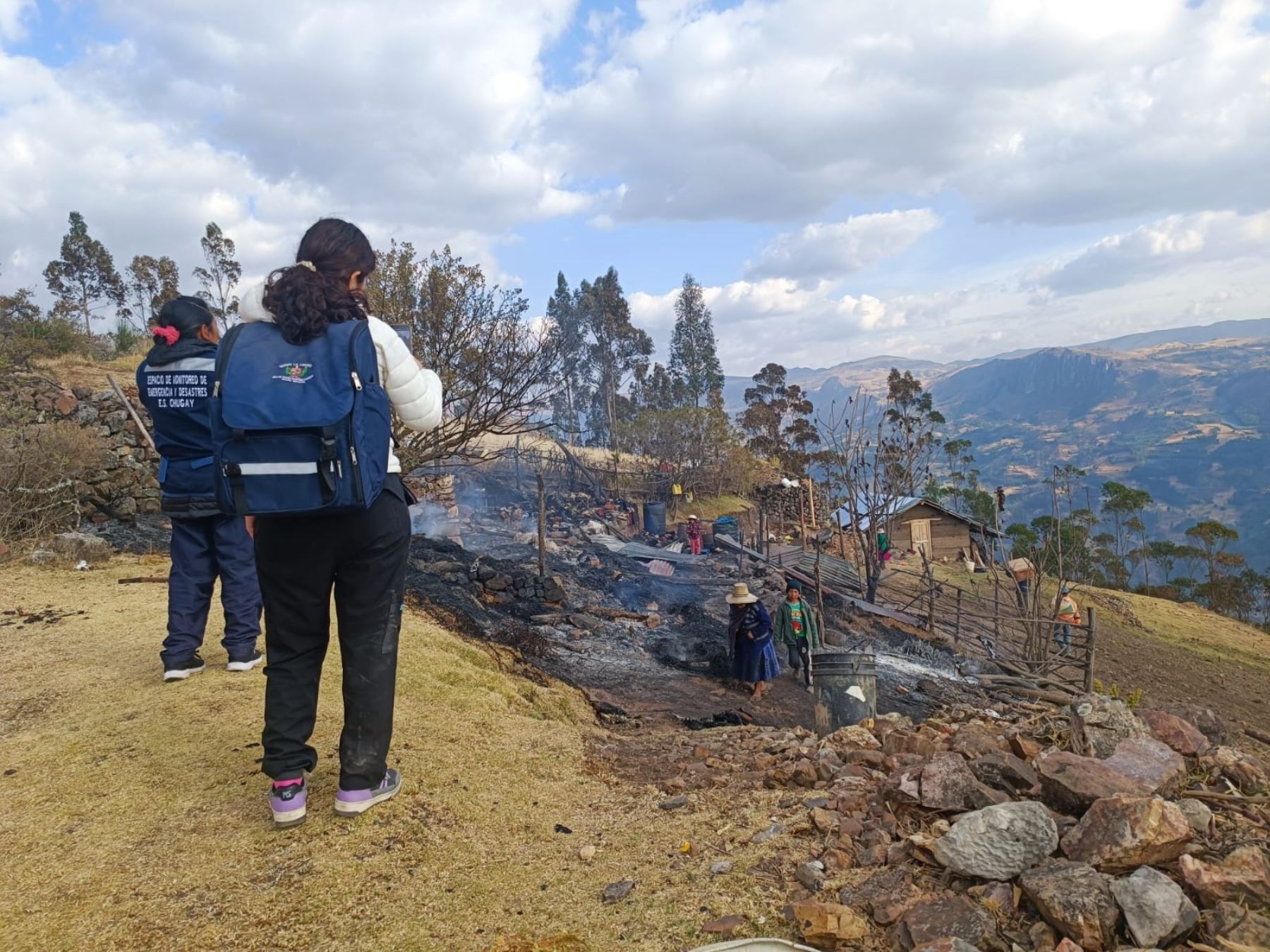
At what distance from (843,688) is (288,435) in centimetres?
394

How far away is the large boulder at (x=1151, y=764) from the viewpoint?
2.16 meters

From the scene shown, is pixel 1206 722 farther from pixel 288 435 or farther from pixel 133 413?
pixel 133 413

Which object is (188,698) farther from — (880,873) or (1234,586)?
(1234,586)

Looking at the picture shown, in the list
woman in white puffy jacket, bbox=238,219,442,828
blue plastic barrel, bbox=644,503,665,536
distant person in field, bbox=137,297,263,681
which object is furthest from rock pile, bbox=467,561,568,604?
blue plastic barrel, bbox=644,503,665,536

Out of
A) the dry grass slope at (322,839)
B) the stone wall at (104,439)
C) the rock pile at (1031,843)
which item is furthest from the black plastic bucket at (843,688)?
the stone wall at (104,439)

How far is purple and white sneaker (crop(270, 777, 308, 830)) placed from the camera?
7.44ft

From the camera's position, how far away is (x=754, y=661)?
8.98 m

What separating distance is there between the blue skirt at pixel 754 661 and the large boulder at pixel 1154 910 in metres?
7.48

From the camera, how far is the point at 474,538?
17172 millimetres

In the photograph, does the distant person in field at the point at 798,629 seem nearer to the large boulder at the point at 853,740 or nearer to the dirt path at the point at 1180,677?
the large boulder at the point at 853,740

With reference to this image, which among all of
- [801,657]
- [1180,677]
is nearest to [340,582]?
[801,657]

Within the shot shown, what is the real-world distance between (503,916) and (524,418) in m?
6.53

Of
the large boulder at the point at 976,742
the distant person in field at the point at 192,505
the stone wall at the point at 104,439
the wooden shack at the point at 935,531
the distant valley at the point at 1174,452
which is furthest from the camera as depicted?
the distant valley at the point at 1174,452

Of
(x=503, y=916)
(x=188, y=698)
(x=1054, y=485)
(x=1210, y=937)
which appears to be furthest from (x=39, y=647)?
(x=1054, y=485)
